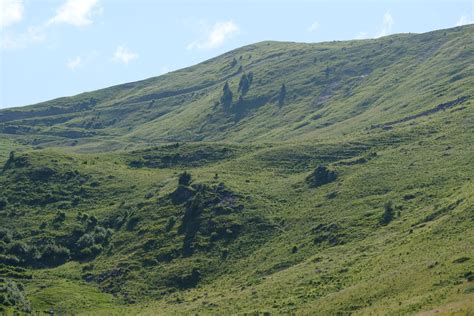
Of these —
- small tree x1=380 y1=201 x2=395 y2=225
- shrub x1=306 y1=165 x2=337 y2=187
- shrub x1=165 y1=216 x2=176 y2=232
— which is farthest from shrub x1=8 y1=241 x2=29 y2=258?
small tree x1=380 y1=201 x2=395 y2=225

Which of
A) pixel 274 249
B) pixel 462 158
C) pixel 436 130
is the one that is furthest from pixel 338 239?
pixel 436 130

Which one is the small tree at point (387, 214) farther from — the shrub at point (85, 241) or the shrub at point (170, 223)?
the shrub at point (85, 241)

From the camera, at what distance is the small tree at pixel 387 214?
4444 inches

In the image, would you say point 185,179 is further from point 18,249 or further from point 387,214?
point 387,214

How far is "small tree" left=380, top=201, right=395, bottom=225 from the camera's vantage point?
370 ft

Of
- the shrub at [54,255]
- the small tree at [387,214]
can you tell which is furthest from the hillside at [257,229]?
the small tree at [387,214]

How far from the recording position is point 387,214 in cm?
11431

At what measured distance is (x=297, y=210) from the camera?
135500mm

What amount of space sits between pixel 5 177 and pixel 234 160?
227 feet

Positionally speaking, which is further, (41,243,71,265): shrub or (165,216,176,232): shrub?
(165,216,176,232): shrub

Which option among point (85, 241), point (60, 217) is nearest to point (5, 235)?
point (60, 217)

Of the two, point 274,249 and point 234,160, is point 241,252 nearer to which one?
point 274,249

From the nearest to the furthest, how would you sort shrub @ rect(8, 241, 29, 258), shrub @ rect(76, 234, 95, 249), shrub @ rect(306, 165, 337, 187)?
shrub @ rect(8, 241, 29, 258) < shrub @ rect(76, 234, 95, 249) < shrub @ rect(306, 165, 337, 187)

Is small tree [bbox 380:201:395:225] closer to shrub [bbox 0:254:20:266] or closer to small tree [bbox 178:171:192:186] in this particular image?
small tree [bbox 178:171:192:186]
